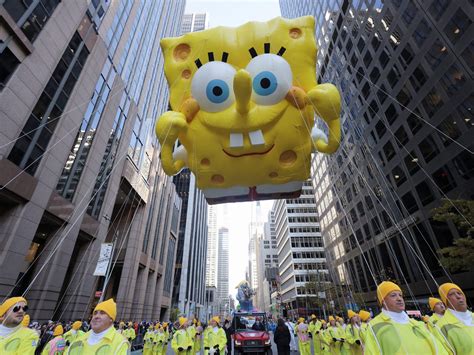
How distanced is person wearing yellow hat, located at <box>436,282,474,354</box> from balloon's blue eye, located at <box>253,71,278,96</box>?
360cm

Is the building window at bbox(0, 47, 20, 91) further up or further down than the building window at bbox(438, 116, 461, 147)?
further down

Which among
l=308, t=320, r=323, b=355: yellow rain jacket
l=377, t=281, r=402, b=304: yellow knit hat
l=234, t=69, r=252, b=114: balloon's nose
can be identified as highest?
l=234, t=69, r=252, b=114: balloon's nose

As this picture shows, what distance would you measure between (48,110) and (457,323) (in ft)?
62.9

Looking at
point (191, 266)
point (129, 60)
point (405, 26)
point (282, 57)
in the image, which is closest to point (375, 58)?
point (405, 26)

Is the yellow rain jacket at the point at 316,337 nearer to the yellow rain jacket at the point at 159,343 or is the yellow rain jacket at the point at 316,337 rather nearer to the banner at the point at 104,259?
the yellow rain jacket at the point at 159,343

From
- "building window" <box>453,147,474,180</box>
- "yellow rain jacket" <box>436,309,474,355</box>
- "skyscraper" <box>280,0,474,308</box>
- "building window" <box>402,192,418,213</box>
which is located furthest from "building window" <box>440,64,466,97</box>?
"yellow rain jacket" <box>436,309,474,355</box>

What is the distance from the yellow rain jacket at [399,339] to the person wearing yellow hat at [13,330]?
4230mm

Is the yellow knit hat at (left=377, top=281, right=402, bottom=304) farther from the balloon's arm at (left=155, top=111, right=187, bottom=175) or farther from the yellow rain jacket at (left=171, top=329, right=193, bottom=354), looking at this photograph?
the yellow rain jacket at (left=171, top=329, right=193, bottom=354)

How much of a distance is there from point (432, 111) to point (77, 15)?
1134 inches

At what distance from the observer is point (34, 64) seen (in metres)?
13.9

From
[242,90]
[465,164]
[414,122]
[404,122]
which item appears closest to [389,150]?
[404,122]

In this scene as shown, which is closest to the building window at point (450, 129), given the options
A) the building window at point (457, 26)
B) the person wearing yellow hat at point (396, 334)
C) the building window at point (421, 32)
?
the building window at point (457, 26)

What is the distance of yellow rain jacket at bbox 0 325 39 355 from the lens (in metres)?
3.38

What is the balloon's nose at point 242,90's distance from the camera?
153 inches
